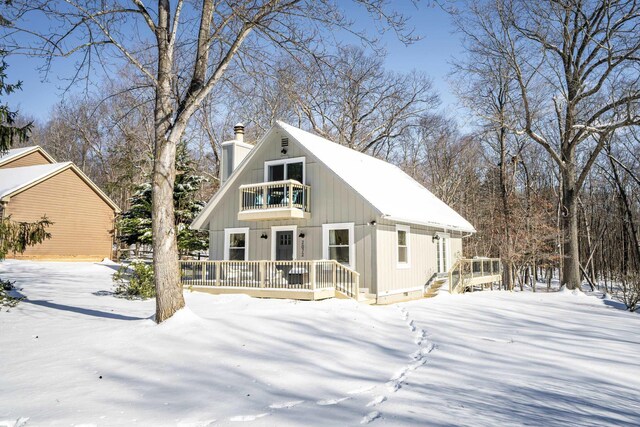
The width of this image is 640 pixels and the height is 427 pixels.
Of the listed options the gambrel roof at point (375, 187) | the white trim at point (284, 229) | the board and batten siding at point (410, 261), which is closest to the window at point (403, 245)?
the board and batten siding at point (410, 261)

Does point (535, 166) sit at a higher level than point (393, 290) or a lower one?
higher

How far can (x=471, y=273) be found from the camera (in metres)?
18.7

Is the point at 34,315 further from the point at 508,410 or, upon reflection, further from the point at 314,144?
the point at 314,144

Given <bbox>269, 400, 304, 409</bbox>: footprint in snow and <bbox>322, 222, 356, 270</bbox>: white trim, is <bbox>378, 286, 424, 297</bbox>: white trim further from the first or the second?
<bbox>269, 400, 304, 409</bbox>: footprint in snow

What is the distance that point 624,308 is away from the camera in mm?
15219

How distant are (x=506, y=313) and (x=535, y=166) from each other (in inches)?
1171

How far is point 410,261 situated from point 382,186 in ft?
10.3

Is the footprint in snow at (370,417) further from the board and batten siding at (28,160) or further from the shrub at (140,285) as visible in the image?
the board and batten siding at (28,160)

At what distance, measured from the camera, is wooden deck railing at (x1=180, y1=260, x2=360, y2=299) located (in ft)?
44.5

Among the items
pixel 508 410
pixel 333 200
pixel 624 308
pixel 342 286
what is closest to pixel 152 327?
pixel 508 410

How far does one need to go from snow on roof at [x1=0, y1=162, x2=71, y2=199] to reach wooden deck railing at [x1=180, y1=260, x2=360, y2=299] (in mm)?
14525

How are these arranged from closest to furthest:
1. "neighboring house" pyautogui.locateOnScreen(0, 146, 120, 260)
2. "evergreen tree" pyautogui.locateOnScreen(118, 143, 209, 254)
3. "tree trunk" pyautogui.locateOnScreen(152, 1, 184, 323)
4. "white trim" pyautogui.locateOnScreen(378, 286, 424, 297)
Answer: "tree trunk" pyautogui.locateOnScreen(152, 1, 184, 323)
"white trim" pyautogui.locateOnScreen(378, 286, 424, 297)
"evergreen tree" pyautogui.locateOnScreen(118, 143, 209, 254)
"neighboring house" pyautogui.locateOnScreen(0, 146, 120, 260)

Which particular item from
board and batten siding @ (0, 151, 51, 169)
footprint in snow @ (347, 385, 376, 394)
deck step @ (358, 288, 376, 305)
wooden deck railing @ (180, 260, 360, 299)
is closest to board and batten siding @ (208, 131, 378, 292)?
deck step @ (358, 288, 376, 305)

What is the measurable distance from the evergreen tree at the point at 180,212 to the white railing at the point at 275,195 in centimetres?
782
